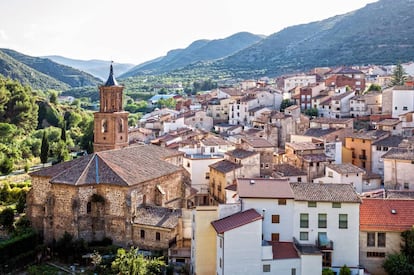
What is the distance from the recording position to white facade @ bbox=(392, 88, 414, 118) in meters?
61.7

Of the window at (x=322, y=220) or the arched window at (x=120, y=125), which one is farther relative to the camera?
the arched window at (x=120, y=125)

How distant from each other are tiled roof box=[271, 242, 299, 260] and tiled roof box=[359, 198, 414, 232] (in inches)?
177

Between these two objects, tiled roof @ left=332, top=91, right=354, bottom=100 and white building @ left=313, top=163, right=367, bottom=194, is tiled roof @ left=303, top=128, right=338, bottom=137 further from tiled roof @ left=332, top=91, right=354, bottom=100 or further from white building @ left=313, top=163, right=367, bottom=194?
tiled roof @ left=332, top=91, right=354, bottom=100

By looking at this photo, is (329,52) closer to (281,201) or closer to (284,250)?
(281,201)

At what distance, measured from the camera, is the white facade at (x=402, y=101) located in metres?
61.7

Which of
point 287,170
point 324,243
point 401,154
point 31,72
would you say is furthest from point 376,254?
point 31,72

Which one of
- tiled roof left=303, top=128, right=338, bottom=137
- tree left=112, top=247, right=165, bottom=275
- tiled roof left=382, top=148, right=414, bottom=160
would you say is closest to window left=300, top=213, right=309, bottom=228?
tree left=112, top=247, right=165, bottom=275

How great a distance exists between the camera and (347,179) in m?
42.6

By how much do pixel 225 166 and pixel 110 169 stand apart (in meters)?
12.6

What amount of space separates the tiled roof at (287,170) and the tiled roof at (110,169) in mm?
9653

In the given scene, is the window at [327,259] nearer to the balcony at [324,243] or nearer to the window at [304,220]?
the balcony at [324,243]

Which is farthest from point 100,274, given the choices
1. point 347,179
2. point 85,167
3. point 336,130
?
point 336,130

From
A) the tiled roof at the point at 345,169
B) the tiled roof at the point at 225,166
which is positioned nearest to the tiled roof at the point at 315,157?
the tiled roof at the point at 345,169

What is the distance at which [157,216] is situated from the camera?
112 ft
